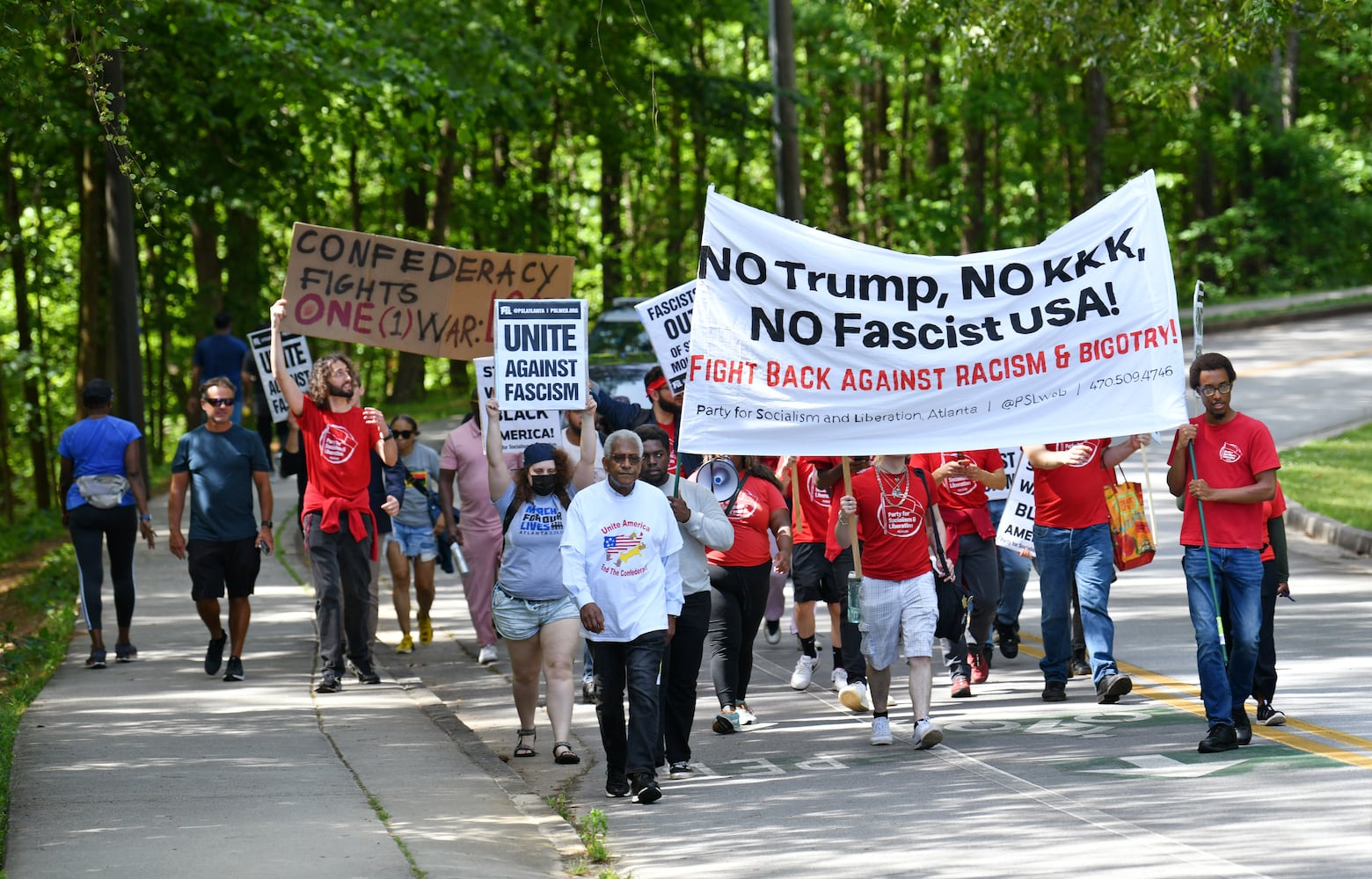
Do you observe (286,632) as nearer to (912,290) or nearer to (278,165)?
(912,290)

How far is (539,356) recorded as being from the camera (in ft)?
33.8

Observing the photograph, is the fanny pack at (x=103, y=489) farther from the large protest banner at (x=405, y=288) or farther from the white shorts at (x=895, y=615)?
the white shorts at (x=895, y=615)

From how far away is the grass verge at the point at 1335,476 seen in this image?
17.0 meters

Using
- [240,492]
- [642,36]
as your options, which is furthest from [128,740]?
[642,36]

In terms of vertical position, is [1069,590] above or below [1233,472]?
below

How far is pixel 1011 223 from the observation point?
1634 inches

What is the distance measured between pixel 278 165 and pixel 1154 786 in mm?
17791

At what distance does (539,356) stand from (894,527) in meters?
2.49

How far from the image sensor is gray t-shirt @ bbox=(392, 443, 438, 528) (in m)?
13.1

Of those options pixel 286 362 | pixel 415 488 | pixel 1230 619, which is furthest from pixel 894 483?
pixel 286 362

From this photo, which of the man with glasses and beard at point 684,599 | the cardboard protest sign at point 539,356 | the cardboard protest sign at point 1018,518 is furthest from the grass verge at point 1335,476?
the man with glasses and beard at point 684,599

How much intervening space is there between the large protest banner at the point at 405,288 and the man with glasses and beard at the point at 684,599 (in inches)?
126

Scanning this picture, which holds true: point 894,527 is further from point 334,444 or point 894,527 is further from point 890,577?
point 334,444

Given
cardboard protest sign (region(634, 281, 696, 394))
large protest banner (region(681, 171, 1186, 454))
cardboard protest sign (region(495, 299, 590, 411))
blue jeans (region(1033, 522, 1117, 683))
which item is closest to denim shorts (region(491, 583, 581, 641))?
large protest banner (region(681, 171, 1186, 454))
